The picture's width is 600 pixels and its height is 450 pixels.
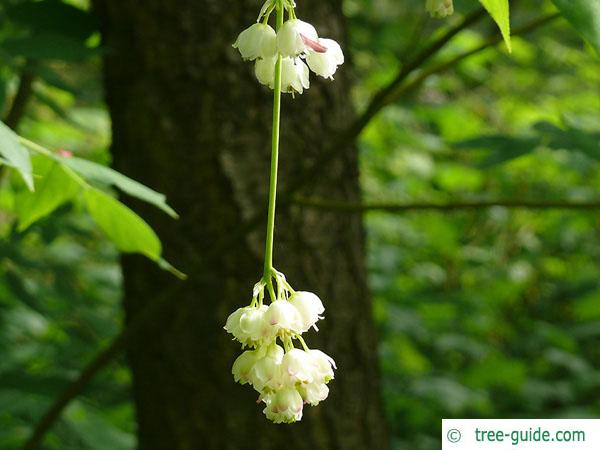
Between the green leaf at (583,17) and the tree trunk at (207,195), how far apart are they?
964mm

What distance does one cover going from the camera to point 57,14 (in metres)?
1.59

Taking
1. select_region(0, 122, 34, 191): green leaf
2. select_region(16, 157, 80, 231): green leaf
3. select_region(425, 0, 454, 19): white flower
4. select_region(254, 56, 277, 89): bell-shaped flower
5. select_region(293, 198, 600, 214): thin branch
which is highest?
select_region(293, 198, 600, 214): thin branch

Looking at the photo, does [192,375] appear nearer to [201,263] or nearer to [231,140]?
[201,263]

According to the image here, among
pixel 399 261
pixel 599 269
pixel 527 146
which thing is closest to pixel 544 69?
pixel 599 269

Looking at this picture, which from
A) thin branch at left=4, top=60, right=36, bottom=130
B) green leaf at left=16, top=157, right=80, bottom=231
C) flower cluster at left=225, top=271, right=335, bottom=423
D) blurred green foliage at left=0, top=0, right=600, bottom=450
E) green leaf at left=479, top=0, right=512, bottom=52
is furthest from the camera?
blurred green foliage at left=0, top=0, right=600, bottom=450

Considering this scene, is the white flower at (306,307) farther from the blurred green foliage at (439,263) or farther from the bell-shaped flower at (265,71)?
the blurred green foliage at (439,263)

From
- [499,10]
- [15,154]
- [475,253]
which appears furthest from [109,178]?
[475,253]

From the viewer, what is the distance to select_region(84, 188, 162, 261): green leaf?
1024 millimetres

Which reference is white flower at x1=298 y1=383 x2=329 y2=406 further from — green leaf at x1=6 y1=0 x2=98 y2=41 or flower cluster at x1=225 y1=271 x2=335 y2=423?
green leaf at x1=6 y1=0 x2=98 y2=41

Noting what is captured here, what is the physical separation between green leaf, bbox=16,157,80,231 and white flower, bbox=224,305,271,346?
37 cm

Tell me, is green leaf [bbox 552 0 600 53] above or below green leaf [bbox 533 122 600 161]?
below

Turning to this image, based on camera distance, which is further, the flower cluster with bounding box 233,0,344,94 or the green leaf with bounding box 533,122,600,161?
the green leaf with bounding box 533,122,600,161

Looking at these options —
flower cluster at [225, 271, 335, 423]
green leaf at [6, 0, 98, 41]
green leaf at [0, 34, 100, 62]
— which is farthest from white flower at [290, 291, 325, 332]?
green leaf at [6, 0, 98, 41]

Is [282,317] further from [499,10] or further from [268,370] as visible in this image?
[499,10]
